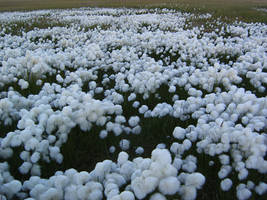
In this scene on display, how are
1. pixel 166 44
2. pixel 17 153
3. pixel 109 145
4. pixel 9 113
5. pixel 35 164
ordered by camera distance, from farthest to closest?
pixel 166 44 < pixel 9 113 < pixel 109 145 < pixel 17 153 < pixel 35 164

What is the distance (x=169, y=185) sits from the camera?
2143mm

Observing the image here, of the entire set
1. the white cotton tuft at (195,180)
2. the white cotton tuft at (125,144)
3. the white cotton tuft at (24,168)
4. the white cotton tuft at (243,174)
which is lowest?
the white cotton tuft at (125,144)

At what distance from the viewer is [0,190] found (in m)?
2.43

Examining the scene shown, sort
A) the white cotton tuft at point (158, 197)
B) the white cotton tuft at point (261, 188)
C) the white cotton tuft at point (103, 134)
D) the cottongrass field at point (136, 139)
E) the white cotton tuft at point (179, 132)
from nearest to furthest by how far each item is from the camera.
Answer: the white cotton tuft at point (158, 197) < the cottongrass field at point (136, 139) < the white cotton tuft at point (261, 188) < the white cotton tuft at point (179, 132) < the white cotton tuft at point (103, 134)

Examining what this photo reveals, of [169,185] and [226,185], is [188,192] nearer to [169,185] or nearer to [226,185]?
[169,185]

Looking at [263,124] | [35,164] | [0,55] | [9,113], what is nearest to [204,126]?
[263,124]

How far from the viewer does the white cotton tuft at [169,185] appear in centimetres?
214

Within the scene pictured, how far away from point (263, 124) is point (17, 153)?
10.2ft

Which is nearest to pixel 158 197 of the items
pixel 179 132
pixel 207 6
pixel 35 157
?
pixel 179 132

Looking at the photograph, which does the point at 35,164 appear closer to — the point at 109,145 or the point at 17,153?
the point at 17,153

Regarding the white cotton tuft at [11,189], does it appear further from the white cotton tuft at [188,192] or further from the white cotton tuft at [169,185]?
the white cotton tuft at [188,192]

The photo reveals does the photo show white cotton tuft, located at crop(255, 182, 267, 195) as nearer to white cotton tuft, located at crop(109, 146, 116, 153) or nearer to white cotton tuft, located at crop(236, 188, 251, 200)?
white cotton tuft, located at crop(236, 188, 251, 200)

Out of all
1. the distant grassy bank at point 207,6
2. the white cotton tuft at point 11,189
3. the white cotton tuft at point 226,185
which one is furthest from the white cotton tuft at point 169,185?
the distant grassy bank at point 207,6

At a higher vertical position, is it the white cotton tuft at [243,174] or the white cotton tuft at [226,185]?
the white cotton tuft at [243,174]
